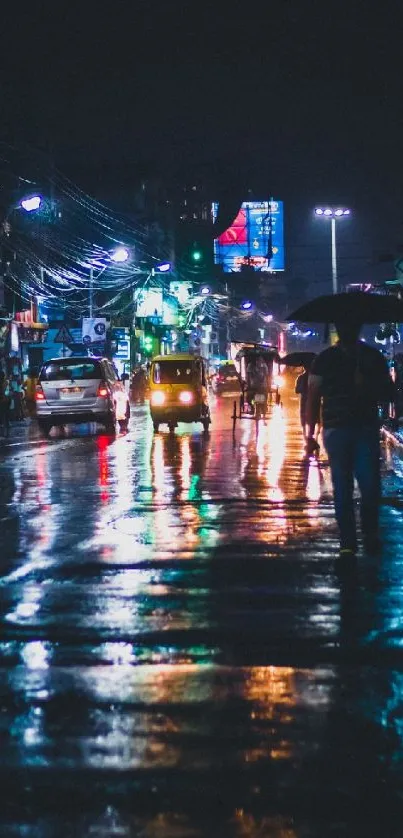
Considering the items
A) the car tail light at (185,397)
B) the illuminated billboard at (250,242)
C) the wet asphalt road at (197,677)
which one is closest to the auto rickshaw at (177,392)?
the car tail light at (185,397)

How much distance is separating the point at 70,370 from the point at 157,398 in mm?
2448

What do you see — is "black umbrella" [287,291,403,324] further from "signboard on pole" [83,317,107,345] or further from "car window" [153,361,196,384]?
"signboard on pole" [83,317,107,345]

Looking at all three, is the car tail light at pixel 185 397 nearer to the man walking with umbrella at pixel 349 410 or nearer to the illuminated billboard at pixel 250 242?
the man walking with umbrella at pixel 349 410

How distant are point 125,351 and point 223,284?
49291 mm

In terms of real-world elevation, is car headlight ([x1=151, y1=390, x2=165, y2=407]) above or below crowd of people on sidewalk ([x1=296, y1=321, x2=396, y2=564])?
below

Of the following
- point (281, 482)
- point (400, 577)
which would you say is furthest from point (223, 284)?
point (400, 577)

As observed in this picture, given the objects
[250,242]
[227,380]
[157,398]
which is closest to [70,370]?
[157,398]

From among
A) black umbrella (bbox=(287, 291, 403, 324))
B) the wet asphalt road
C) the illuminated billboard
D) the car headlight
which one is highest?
the illuminated billboard

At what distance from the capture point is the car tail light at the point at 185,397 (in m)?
31.3

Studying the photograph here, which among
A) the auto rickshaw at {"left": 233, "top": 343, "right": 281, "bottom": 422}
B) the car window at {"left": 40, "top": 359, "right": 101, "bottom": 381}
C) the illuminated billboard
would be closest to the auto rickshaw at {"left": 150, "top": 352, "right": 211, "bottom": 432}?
the auto rickshaw at {"left": 233, "top": 343, "right": 281, "bottom": 422}

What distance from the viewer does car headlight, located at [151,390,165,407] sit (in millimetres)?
31119

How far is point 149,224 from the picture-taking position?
7912 cm

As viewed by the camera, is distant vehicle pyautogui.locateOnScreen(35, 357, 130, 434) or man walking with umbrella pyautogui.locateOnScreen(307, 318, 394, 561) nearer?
man walking with umbrella pyautogui.locateOnScreen(307, 318, 394, 561)

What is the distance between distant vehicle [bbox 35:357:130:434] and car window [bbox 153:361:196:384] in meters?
1.55
